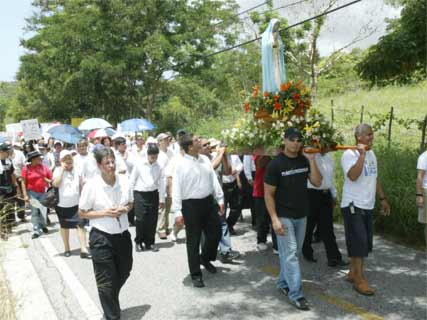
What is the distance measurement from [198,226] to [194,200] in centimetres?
34

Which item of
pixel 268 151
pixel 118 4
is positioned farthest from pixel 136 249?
pixel 118 4

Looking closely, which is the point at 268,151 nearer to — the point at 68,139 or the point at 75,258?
the point at 75,258

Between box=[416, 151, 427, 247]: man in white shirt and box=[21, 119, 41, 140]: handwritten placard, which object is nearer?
box=[416, 151, 427, 247]: man in white shirt

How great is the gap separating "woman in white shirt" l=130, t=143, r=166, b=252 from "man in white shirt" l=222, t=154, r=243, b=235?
53.2 inches

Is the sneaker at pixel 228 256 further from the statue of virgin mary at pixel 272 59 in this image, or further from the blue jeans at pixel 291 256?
the statue of virgin mary at pixel 272 59

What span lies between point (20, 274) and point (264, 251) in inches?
146

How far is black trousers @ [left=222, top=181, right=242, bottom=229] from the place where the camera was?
26.1 ft

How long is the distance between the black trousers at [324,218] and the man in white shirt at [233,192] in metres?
2.02

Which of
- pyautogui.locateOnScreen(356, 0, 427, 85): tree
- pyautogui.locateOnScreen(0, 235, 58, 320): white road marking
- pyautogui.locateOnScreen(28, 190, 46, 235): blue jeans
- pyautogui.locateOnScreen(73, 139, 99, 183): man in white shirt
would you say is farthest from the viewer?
pyautogui.locateOnScreen(28, 190, 46, 235): blue jeans

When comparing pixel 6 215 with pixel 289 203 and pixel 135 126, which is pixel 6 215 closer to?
pixel 289 203

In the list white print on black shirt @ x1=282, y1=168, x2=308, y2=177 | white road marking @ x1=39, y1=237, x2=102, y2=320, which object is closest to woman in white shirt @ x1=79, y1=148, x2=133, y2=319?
white road marking @ x1=39, y1=237, x2=102, y2=320

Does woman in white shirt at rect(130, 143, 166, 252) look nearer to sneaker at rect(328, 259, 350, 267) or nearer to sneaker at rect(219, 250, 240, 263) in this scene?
sneaker at rect(219, 250, 240, 263)

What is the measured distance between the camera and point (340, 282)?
17.6ft

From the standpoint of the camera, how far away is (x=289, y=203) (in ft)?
15.3
